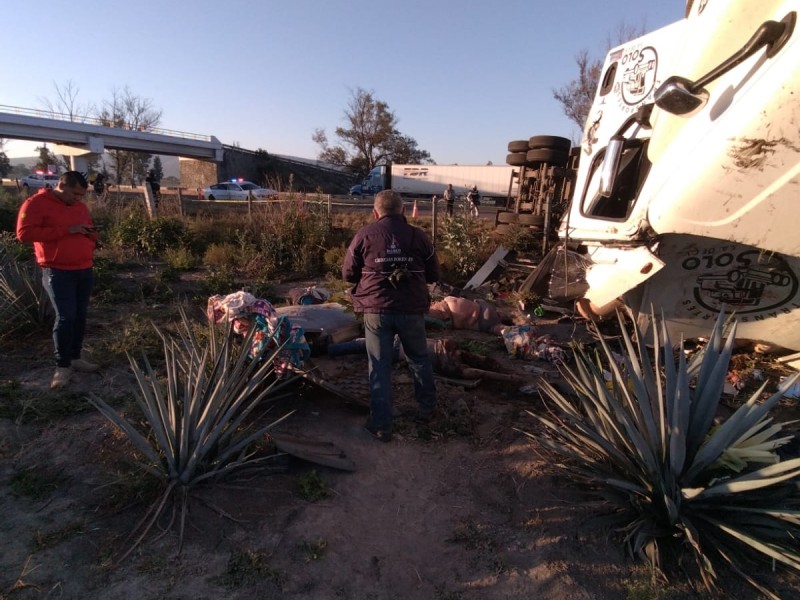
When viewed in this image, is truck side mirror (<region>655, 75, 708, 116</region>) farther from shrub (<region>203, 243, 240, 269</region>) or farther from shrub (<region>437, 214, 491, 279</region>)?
shrub (<region>203, 243, 240, 269</region>)

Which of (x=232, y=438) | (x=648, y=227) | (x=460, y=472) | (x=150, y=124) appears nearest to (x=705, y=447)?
(x=460, y=472)

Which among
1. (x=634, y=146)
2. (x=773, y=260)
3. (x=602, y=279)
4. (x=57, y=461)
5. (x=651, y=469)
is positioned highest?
(x=634, y=146)

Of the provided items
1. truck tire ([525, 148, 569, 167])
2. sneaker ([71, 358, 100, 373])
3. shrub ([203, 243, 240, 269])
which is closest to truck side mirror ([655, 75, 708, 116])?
sneaker ([71, 358, 100, 373])

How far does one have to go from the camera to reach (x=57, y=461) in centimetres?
335

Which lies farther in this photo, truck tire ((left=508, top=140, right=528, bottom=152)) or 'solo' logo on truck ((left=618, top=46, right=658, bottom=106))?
truck tire ((left=508, top=140, right=528, bottom=152))

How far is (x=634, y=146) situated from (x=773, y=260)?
154 centimetres

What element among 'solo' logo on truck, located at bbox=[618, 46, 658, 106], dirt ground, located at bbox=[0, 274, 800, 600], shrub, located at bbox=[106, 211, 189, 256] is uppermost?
'solo' logo on truck, located at bbox=[618, 46, 658, 106]

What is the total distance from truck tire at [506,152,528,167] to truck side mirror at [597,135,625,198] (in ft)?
18.9

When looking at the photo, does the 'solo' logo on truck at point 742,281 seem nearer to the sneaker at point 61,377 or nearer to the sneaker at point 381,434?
the sneaker at point 381,434

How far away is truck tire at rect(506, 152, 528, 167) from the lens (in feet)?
32.2

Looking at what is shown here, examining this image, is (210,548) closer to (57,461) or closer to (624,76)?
(57,461)

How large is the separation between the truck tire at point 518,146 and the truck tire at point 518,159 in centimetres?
12

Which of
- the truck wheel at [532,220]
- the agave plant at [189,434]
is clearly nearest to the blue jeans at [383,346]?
the agave plant at [189,434]

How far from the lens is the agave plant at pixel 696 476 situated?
2416 mm
